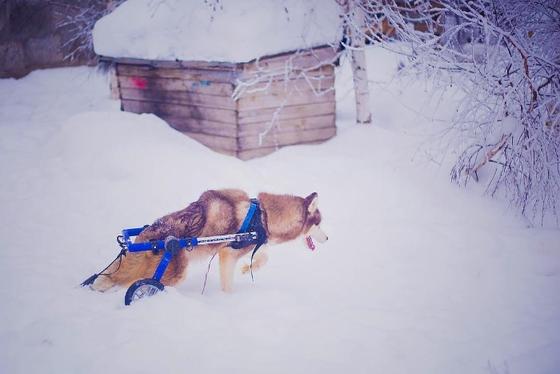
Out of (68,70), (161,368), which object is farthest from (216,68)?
(68,70)

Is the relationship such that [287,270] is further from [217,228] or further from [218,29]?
[218,29]

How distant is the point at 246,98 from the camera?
23.3 ft

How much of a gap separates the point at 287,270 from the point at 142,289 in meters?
1.77

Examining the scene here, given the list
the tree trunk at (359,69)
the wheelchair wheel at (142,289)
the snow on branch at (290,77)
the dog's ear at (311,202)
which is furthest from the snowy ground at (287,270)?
the snow on branch at (290,77)

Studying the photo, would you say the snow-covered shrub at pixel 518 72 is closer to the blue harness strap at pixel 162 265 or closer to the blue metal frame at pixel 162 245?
the blue metal frame at pixel 162 245

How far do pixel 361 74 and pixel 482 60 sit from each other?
286 cm

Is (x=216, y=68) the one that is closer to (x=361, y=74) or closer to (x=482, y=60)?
(x=361, y=74)

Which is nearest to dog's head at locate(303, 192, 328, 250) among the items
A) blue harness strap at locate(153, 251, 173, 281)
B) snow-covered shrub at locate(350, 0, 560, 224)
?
blue harness strap at locate(153, 251, 173, 281)

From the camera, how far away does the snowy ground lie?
9.73 feet

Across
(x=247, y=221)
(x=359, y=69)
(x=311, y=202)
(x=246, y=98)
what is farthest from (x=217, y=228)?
(x=359, y=69)

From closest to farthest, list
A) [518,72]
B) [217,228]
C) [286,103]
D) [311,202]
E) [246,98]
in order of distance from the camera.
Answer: [217,228] < [311,202] < [518,72] < [246,98] < [286,103]

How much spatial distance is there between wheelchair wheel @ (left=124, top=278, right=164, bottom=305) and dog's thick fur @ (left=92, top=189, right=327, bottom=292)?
0.48 feet

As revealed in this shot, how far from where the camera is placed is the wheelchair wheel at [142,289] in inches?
128

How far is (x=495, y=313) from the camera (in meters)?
3.53
